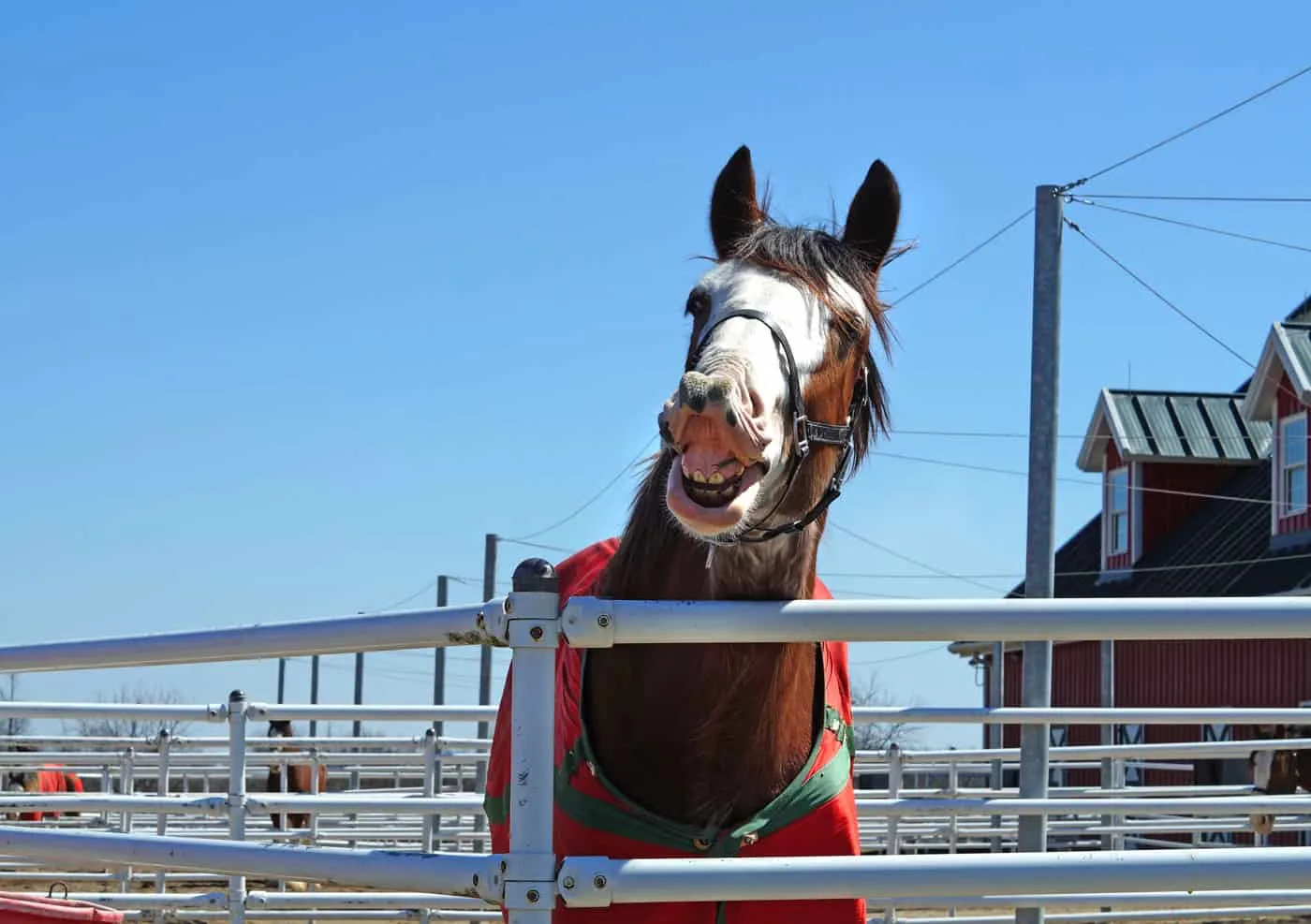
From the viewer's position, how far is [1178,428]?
23.8 m

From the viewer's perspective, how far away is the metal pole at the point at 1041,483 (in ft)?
26.8

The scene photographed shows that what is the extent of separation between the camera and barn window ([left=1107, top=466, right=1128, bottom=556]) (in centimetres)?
2422

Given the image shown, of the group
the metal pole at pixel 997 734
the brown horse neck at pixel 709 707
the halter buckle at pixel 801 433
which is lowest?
the metal pole at pixel 997 734

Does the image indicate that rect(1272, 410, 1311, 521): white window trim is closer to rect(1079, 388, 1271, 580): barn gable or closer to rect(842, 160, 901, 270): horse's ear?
rect(1079, 388, 1271, 580): barn gable

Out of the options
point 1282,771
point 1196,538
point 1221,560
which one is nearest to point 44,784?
point 1282,771

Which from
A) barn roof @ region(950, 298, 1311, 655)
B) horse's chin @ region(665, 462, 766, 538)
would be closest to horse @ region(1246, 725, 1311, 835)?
barn roof @ region(950, 298, 1311, 655)

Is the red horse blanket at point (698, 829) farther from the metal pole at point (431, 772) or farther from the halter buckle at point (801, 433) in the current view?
the metal pole at point (431, 772)

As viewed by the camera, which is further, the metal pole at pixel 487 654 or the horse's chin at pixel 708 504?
the metal pole at pixel 487 654

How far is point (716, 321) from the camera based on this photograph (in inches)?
122

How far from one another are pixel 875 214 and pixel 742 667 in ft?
4.34

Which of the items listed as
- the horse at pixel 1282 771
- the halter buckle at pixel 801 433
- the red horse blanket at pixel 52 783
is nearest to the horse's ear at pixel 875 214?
the halter buckle at pixel 801 433

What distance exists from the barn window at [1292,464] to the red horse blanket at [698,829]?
17.2 metres

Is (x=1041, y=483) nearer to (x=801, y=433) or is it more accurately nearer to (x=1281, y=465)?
(x=801, y=433)

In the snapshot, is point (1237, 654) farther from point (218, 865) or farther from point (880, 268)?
point (218, 865)
